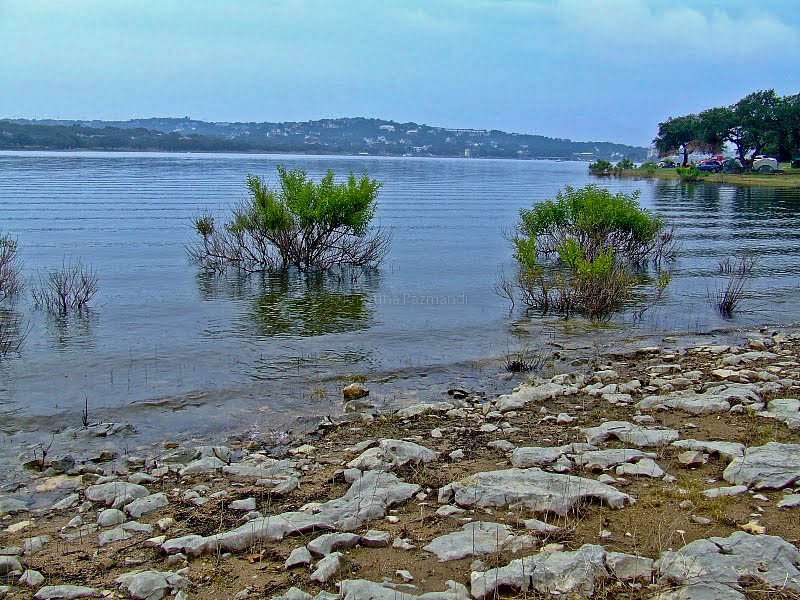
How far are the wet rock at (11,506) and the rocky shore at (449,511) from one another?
3 centimetres

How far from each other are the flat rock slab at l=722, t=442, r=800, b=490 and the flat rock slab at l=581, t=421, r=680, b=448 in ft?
3.62

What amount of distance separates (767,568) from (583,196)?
25106mm

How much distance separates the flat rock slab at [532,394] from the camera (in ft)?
39.0

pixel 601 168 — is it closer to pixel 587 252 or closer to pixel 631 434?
pixel 587 252

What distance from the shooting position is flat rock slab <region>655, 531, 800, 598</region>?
5482 millimetres

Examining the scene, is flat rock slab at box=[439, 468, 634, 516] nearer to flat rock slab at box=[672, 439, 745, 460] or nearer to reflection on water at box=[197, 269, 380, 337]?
flat rock slab at box=[672, 439, 745, 460]


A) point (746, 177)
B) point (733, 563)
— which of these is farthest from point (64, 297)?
point (746, 177)

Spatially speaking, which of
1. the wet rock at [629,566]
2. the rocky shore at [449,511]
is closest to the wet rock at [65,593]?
the rocky shore at [449,511]

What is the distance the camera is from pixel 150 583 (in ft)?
19.2

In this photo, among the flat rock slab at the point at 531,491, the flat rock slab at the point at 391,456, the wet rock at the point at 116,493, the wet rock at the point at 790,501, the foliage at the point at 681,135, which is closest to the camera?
the wet rock at the point at 790,501

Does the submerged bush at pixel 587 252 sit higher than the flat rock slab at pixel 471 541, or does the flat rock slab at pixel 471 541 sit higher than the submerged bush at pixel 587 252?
the submerged bush at pixel 587 252

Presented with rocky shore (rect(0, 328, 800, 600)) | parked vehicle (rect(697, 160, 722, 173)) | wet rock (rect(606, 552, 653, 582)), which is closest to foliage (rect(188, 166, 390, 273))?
rocky shore (rect(0, 328, 800, 600))

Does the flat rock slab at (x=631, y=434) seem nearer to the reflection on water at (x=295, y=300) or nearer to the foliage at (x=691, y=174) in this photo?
the reflection on water at (x=295, y=300)

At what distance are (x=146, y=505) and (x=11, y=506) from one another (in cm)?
176
